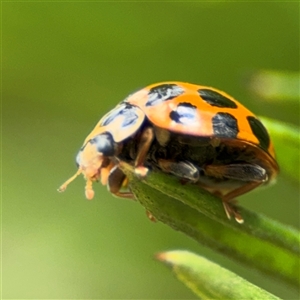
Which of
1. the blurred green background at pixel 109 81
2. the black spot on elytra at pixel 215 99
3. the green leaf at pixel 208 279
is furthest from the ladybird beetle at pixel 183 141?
the blurred green background at pixel 109 81

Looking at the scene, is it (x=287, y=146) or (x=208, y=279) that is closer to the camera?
(x=208, y=279)

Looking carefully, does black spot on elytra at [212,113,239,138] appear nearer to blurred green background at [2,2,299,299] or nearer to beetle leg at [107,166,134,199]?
beetle leg at [107,166,134,199]

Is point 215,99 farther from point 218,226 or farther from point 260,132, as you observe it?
point 218,226

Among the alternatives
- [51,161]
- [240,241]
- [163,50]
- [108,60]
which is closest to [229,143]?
[240,241]

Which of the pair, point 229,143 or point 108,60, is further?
point 108,60

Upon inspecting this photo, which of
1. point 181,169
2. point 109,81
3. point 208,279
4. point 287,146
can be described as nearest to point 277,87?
point 287,146

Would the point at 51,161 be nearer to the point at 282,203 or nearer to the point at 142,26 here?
the point at 142,26
